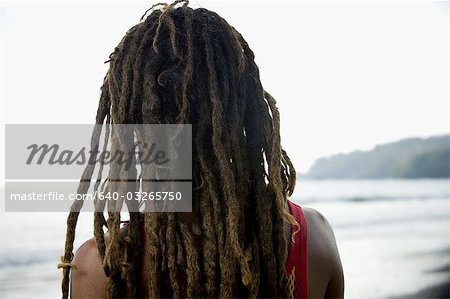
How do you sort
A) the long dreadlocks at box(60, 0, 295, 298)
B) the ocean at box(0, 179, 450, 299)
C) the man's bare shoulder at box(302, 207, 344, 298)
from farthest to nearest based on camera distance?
1. the ocean at box(0, 179, 450, 299)
2. the man's bare shoulder at box(302, 207, 344, 298)
3. the long dreadlocks at box(60, 0, 295, 298)

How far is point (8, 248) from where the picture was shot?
852cm

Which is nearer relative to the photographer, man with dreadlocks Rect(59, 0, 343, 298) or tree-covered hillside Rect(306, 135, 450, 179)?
man with dreadlocks Rect(59, 0, 343, 298)

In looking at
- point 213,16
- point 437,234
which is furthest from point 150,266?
point 437,234

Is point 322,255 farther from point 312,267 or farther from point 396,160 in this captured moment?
point 396,160

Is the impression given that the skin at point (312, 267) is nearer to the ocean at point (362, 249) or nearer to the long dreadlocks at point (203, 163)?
the long dreadlocks at point (203, 163)

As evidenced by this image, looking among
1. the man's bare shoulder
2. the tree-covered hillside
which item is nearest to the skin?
the man's bare shoulder

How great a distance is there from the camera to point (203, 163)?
1567 mm

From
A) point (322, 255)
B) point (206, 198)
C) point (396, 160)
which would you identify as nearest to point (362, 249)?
point (322, 255)

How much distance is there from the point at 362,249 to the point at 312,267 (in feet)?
23.5

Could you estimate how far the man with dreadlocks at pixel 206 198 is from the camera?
5.08ft

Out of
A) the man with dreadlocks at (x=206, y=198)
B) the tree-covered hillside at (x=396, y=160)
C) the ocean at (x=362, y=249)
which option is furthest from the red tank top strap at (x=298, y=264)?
the tree-covered hillside at (x=396, y=160)

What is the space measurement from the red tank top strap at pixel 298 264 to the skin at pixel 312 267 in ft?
0.06

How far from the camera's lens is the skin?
5.21 feet

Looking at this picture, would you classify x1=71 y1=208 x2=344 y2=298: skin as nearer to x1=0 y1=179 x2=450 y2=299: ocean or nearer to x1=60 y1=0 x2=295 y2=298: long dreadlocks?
x1=60 y1=0 x2=295 y2=298: long dreadlocks
